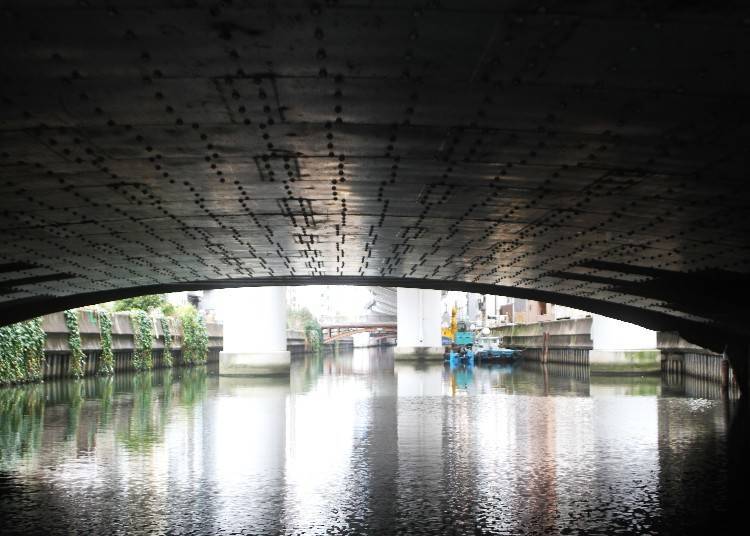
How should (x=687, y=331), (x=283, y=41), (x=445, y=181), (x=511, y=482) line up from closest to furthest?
Answer: (x=283, y=41) < (x=445, y=181) < (x=511, y=482) < (x=687, y=331)

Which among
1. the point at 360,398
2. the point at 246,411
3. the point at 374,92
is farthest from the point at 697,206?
the point at 360,398

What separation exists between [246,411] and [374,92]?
1971 centimetres

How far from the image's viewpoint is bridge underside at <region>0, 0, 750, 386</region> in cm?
754

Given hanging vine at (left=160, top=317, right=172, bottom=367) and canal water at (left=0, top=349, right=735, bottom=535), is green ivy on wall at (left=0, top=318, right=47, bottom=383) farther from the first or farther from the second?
hanging vine at (left=160, top=317, right=172, bottom=367)

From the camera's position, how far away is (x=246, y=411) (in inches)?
1077

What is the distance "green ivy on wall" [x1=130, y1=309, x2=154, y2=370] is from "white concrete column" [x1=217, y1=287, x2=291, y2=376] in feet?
38.9

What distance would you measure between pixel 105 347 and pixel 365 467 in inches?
1648

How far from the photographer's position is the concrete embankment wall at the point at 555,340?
194 feet

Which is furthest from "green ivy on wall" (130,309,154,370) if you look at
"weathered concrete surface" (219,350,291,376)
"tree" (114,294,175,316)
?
"weathered concrete surface" (219,350,291,376)

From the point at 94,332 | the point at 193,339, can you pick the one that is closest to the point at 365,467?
the point at 94,332

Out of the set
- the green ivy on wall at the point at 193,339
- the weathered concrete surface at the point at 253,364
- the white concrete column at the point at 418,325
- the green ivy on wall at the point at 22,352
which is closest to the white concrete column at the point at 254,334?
the weathered concrete surface at the point at 253,364

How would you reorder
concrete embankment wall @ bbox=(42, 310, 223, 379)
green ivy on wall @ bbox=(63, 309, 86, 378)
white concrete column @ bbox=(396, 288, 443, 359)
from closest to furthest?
concrete embankment wall @ bbox=(42, 310, 223, 379) → green ivy on wall @ bbox=(63, 309, 86, 378) → white concrete column @ bbox=(396, 288, 443, 359)

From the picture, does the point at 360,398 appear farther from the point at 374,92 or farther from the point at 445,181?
the point at 374,92

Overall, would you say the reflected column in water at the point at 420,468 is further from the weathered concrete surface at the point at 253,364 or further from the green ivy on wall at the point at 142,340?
the green ivy on wall at the point at 142,340
